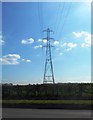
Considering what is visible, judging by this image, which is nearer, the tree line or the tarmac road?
the tarmac road

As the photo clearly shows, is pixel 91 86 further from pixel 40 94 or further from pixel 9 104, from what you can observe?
pixel 9 104

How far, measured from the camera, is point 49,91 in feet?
112

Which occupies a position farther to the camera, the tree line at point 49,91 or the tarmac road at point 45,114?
the tree line at point 49,91

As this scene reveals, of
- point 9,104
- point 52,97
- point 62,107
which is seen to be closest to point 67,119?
point 62,107

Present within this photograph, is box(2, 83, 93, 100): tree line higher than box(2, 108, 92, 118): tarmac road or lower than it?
higher

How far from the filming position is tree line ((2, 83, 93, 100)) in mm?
32875

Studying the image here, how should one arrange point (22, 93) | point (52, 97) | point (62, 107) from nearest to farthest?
point (62, 107), point (52, 97), point (22, 93)

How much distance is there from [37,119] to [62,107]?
919 cm

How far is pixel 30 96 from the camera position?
34.5 metres

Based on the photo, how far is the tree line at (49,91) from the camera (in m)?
32.9

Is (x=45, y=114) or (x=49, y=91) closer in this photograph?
(x=45, y=114)

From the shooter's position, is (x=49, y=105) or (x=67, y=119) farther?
(x=49, y=105)

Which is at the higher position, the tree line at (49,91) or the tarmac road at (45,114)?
the tree line at (49,91)

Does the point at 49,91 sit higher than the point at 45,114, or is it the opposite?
the point at 49,91
